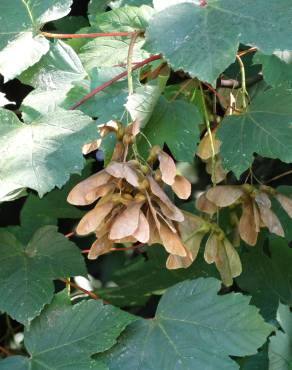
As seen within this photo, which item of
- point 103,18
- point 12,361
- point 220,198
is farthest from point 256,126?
point 12,361

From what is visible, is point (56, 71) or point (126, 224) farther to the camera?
point (56, 71)

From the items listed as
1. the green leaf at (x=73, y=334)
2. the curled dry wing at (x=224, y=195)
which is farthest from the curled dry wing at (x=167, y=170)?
the green leaf at (x=73, y=334)

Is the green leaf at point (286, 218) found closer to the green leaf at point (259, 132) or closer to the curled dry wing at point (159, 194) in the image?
the green leaf at point (259, 132)

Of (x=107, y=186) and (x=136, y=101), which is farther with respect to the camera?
(x=136, y=101)

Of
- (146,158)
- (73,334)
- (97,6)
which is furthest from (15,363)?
(97,6)

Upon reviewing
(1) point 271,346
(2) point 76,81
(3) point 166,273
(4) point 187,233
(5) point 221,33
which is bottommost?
(3) point 166,273

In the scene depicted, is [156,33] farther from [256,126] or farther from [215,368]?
[215,368]

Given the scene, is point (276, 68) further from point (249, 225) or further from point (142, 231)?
point (142, 231)
